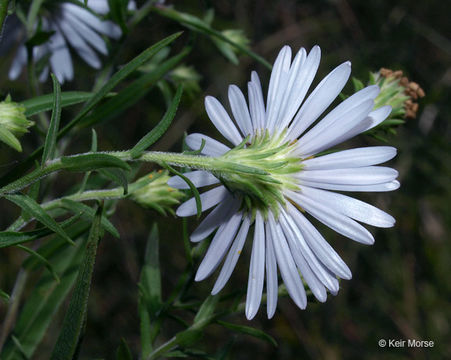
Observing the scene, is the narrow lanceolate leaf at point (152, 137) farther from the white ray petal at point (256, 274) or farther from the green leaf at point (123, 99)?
the green leaf at point (123, 99)

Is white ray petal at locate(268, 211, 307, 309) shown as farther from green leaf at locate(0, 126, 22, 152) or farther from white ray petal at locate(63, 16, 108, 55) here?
white ray petal at locate(63, 16, 108, 55)

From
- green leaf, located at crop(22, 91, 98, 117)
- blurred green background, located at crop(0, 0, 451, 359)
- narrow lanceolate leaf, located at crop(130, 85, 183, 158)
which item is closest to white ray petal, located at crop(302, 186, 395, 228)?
narrow lanceolate leaf, located at crop(130, 85, 183, 158)

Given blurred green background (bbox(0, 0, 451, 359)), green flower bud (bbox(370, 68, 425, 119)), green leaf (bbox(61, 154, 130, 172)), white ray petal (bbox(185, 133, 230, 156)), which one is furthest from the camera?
blurred green background (bbox(0, 0, 451, 359))

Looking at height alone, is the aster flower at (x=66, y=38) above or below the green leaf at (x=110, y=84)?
above

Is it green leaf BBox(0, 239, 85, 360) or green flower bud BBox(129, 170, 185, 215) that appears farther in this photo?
green leaf BBox(0, 239, 85, 360)

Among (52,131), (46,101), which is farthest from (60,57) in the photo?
(52,131)

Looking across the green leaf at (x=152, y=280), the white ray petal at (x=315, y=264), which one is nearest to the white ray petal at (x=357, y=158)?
the white ray petal at (x=315, y=264)
